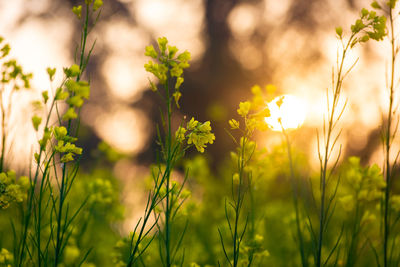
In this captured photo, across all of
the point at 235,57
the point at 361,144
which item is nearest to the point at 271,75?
the point at 235,57

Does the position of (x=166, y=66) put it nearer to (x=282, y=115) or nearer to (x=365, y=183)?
(x=282, y=115)

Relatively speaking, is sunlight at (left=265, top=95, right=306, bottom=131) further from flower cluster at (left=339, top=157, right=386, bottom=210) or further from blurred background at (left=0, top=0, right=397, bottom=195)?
blurred background at (left=0, top=0, right=397, bottom=195)

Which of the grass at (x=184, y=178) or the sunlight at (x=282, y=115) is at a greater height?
the sunlight at (x=282, y=115)

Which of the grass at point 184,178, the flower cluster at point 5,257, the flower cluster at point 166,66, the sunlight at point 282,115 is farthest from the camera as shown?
the sunlight at point 282,115

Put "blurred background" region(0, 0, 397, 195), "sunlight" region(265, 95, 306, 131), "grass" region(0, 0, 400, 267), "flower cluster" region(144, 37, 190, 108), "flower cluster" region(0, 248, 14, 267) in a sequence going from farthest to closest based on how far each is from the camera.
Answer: "blurred background" region(0, 0, 397, 195)
"sunlight" region(265, 95, 306, 131)
"flower cluster" region(0, 248, 14, 267)
"flower cluster" region(144, 37, 190, 108)
"grass" region(0, 0, 400, 267)

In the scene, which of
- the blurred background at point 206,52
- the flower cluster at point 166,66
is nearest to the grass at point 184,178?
the flower cluster at point 166,66

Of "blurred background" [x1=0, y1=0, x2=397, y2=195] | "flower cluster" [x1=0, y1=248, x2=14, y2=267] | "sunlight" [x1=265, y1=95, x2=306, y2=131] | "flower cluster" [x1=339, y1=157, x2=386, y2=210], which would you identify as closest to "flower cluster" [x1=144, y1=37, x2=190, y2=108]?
"sunlight" [x1=265, y1=95, x2=306, y2=131]

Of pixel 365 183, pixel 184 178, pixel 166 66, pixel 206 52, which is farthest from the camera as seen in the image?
pixel 206 52

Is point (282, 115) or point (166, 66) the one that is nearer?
point (166, 66)

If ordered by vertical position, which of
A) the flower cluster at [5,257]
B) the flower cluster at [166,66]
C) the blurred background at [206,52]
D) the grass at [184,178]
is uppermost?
the blurred background at [206,52]

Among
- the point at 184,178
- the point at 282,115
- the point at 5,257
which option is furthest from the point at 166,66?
the point at 5,257

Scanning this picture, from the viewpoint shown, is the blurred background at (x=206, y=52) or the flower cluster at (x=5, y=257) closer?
the flower cluster at (x=5, y=257)

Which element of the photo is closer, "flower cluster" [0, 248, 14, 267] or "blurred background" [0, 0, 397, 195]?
"flower cluster" [0, 248, 14, 267]

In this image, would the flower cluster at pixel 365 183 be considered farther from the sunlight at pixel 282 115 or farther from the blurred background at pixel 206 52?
the blurred background at pixel 206 52
